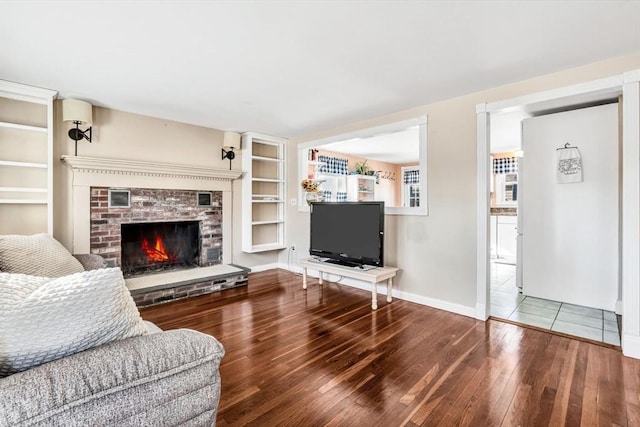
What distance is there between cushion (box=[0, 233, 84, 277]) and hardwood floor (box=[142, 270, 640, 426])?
0.96 metres

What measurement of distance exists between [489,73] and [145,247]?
14.6 feet

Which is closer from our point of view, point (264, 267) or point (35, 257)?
point (35, 257)

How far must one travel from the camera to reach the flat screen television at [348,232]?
347 centimetres

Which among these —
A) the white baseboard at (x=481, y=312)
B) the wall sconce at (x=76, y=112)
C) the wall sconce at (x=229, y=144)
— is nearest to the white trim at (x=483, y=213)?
the white baseboard at (x=481, y=312)

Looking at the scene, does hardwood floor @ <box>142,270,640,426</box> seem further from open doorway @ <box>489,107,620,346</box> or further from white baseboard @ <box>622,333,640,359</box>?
open doorway @ <box>489,107,620,346</box>

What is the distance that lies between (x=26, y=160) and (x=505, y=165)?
316 inches

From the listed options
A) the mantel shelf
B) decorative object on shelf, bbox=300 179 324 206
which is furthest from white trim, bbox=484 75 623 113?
the mantel shelf

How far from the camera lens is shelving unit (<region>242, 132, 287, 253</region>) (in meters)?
4.76

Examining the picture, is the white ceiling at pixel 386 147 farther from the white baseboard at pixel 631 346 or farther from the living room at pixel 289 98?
the white baseboard at pixel 631 346

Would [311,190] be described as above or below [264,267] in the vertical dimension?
above

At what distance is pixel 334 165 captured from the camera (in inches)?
274

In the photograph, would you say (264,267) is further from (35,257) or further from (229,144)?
(35,257)

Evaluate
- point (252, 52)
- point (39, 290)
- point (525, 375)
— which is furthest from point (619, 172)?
point (39, 290)

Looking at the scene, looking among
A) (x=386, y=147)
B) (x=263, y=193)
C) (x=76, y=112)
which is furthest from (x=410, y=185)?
(x=76, y=112)
